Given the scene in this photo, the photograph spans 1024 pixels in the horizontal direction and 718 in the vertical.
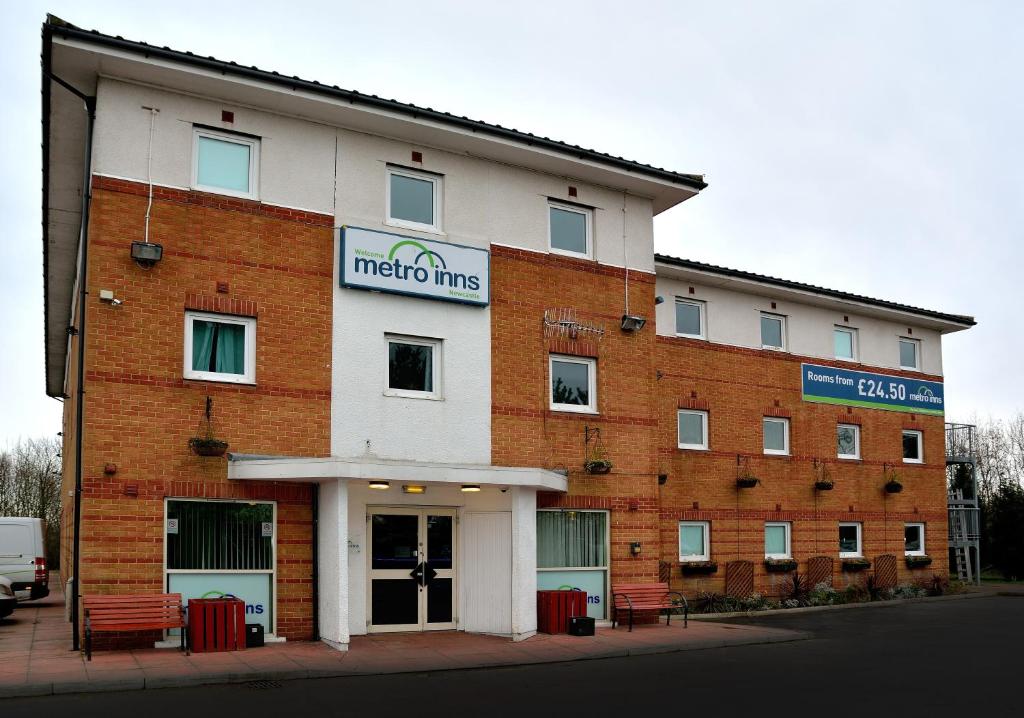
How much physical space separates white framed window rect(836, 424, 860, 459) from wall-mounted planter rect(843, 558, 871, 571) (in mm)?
2513

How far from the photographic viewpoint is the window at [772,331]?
79.9 ft

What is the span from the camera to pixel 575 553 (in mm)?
17281

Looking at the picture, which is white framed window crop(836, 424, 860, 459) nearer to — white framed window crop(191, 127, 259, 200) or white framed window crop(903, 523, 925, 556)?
white framed window crop(903, 523, 925, 556)

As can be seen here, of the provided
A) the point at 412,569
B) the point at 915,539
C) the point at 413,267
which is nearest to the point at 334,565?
the point at 412,569

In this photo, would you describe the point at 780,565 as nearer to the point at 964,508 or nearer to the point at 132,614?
the point at 964,508

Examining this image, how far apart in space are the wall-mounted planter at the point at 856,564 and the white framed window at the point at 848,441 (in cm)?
251

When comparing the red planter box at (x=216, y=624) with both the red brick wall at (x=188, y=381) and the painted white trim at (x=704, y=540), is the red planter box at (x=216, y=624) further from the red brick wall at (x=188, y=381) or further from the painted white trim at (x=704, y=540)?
the painted white trim at (x=704, y=540)

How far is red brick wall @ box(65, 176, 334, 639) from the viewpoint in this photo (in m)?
13.4

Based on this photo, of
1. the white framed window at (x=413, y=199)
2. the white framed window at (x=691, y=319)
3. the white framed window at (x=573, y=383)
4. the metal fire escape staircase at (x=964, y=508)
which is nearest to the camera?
the white framed window at (x=413, y=199)

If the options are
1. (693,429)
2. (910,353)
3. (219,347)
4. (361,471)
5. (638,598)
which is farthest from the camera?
(910,353)

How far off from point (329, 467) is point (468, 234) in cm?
474

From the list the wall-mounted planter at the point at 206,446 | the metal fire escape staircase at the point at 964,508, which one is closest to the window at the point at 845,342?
the metal fire escape staircase at the point at 964,508

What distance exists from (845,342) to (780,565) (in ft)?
20.6

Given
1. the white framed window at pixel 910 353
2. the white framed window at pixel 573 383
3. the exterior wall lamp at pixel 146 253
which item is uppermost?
the white framed window at pixel 910 353
